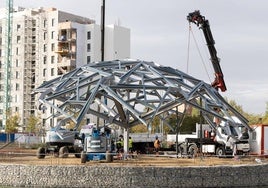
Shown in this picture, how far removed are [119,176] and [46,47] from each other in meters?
82.9

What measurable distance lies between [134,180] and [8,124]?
66805 millimetres

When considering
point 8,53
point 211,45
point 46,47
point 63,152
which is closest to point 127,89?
point 63,152

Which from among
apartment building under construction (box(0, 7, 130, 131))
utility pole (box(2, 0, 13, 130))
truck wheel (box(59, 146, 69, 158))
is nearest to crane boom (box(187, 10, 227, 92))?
truck wheel (box(59, 146, 69, 158))

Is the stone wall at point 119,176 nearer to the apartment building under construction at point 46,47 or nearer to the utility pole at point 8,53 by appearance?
the apartment building under construction at point 46,47

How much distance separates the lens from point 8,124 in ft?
299

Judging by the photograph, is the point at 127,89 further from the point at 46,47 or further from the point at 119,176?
the point at 46,47

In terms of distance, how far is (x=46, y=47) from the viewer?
10775 centimetres

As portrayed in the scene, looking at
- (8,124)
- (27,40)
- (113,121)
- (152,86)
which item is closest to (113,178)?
(152,86)

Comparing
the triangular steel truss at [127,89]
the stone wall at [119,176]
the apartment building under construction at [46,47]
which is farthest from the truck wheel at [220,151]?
the apartment building under construction at [46,47]

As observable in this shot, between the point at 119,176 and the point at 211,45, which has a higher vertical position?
the point at 211,45

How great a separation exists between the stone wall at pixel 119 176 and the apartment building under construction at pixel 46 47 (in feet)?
231

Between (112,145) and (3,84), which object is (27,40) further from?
(112,145)

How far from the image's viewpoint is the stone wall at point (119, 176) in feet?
89.8

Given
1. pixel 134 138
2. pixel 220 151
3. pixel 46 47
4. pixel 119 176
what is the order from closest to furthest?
pixel 119 176 < pixel 220 151 < pixel 134 138 < pixel 46 47
